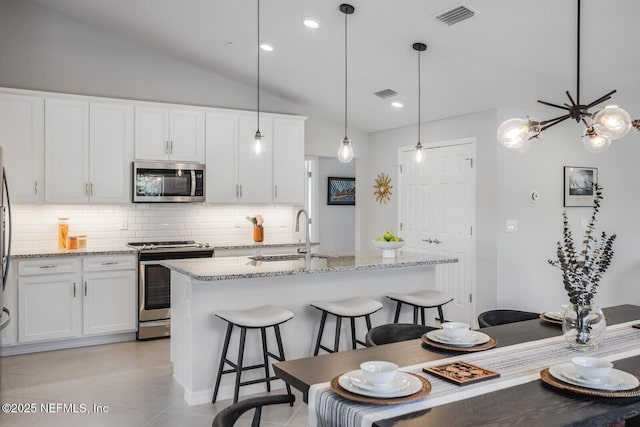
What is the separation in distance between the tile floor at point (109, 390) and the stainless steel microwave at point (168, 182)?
160 cm

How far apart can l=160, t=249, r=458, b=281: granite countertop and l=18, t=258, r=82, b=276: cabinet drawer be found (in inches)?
56.4

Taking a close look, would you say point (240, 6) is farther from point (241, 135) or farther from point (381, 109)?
point (381, 109)

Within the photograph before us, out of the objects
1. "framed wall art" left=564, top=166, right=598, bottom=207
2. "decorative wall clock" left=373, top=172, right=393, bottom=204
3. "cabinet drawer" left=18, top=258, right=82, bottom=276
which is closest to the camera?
"cabinet drawer" left=18, top=258, right=82, bottom=276

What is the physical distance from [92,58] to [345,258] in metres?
3.65

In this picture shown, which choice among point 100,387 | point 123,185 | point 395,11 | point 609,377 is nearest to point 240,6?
point 395,11

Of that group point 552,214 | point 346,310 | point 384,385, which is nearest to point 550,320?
point 346,310

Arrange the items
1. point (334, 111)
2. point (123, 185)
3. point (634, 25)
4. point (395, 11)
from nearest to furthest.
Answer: point (634, 25)
point (395, 11)
point (123, 185)
point (334, 111)

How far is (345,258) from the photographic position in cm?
422

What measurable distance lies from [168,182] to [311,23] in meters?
2.39

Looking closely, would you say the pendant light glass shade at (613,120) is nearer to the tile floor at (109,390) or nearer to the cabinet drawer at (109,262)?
the tile floor at (109,390)

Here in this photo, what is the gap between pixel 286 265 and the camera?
376 centimetres

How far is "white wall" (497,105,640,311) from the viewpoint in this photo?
5.33 m

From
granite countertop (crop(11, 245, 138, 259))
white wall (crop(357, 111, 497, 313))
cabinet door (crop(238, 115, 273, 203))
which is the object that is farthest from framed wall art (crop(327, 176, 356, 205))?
granite countertop (crop(11, 245, 138, 259))

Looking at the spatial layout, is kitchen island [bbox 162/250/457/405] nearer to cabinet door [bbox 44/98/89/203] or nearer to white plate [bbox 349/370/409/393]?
white plate [bbox 349/370/409/393]
